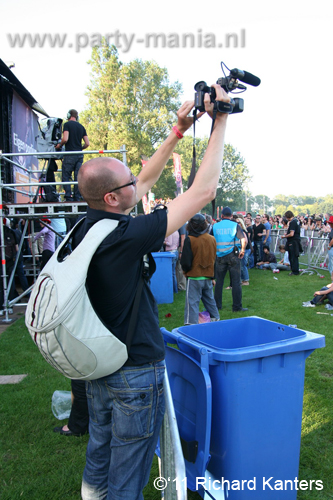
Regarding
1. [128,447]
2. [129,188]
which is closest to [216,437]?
[128,447]

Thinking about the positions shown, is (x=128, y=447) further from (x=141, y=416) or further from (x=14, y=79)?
(x=14, y=79)

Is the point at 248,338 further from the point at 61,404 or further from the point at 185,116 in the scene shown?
the point at 61,404

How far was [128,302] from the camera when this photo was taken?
1568 millimetres

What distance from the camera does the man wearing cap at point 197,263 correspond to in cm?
584

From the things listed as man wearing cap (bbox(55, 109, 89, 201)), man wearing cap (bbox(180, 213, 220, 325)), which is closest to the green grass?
man wearing cap (bbox(180, 213, 220, 325))

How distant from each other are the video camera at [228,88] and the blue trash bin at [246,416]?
124 cm

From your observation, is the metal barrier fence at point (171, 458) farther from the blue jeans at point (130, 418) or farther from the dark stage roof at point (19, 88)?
the dark stage roof at point (19, 88)

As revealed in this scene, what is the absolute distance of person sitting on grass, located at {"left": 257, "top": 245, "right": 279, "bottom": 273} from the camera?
13.6 metres

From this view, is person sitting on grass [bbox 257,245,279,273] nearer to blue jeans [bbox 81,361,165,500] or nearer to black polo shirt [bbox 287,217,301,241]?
black polo shirt [bbox 287,217,301,241]

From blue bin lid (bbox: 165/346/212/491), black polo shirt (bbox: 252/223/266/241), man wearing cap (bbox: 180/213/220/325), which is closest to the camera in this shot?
blue bin lid (bbox: 165/346/212/491)

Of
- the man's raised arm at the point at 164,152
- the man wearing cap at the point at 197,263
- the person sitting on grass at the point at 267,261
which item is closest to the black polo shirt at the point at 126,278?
the man's raised arm at the point at 164,152

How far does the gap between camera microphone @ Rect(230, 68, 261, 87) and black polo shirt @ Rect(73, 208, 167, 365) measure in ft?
2.91

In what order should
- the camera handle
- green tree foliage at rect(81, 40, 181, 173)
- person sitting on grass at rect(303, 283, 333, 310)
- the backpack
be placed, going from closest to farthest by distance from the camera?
the backpack → the camera handle → person sitting on grass at rect(303, 283, 333, 310) → green tree foliage at rect(81, 40, 181, 173)

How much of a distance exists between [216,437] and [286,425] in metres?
0.42
